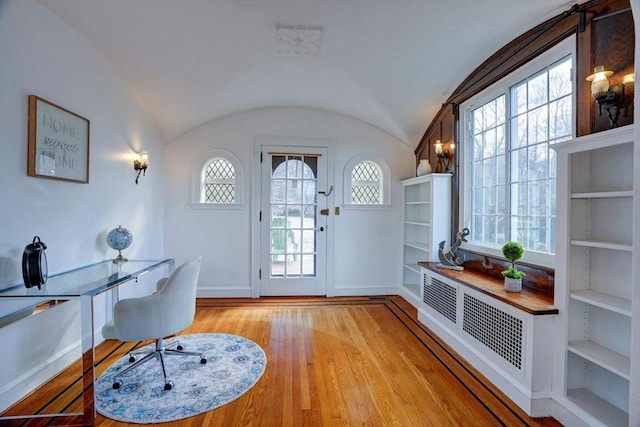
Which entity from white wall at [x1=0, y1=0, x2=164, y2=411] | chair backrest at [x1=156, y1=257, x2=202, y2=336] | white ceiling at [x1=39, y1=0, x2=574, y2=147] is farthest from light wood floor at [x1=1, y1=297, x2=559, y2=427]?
white ceiling at [x1=39, y1=0, x2=574, y2=147]

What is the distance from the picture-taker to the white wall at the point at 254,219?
4.05m

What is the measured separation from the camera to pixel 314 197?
Result: 4.17m

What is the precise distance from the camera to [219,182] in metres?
4.12

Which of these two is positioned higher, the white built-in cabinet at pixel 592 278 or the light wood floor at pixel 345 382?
the white built-in cabinet at pixel 592 278

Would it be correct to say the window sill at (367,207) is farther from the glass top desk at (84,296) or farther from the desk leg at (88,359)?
the desk leg at (88,359)

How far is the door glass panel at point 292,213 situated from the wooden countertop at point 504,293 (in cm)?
188

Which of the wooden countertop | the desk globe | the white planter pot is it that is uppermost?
the desk globe

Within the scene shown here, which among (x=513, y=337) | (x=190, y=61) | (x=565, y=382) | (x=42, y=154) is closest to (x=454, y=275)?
(x=513, y=337)

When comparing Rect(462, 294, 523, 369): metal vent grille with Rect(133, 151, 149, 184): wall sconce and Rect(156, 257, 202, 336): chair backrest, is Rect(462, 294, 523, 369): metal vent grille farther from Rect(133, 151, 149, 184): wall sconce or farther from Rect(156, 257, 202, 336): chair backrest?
Rect(133, 151, 149, 184): wall sconce

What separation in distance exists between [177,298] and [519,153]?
2.89 m

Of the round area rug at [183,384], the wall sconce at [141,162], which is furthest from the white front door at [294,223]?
the round area rug at [183,384]

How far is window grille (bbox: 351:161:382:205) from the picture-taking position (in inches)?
167

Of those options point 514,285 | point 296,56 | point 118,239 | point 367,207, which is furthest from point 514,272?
point 118,239

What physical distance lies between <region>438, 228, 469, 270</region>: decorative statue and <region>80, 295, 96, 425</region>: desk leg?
2.88 m
